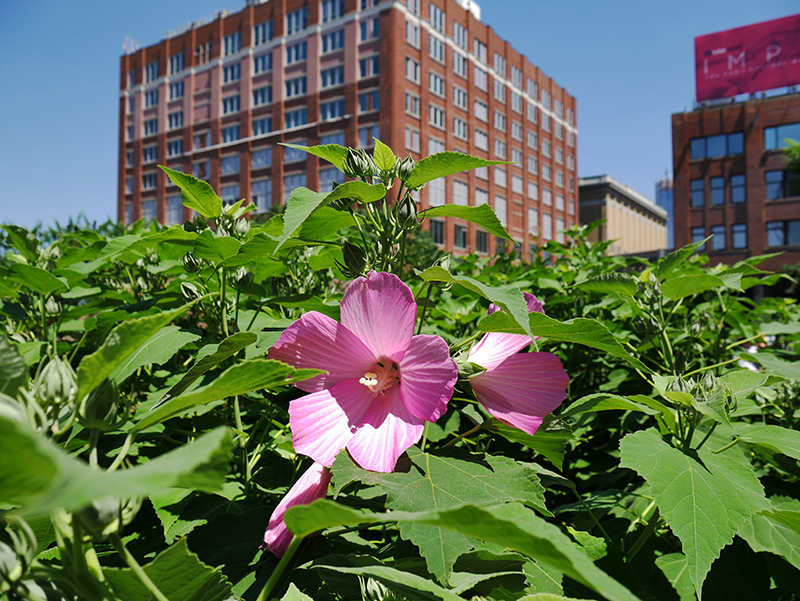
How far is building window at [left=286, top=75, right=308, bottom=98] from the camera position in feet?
123

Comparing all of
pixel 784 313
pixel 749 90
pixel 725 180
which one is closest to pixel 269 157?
pixel 725 180

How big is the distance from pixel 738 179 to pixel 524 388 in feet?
127

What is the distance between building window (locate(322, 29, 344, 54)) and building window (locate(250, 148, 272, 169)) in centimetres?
771

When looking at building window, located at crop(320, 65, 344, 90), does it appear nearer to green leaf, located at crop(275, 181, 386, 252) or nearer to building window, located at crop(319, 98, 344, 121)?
building window, located at crop(319, 98, 344, 121)

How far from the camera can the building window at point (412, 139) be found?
3475 centimetres

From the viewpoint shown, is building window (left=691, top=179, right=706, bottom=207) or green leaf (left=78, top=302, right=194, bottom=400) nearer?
green leaf (left=78, top=302, right=194, bottom=400)

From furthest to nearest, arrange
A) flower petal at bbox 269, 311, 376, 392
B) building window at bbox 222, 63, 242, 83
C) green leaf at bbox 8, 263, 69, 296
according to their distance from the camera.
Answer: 1. building window at bbox 222, 63, 242, 83
2. green leaf at bbox 8, 263, 69, 296
3. flower petal at bbox 269, 311, 376, 392

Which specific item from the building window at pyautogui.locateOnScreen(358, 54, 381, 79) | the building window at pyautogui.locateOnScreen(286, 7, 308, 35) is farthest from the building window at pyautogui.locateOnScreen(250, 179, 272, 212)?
the building window at pyautogui.locateOnScreen(286, 7, 308, 35)

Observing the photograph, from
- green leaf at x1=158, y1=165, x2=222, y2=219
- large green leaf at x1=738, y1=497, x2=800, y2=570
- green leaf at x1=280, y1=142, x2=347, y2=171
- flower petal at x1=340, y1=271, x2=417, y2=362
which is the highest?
green leaf at x1=280, y1=142, x2=347, y2=171

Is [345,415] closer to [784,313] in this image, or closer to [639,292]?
[639,292]

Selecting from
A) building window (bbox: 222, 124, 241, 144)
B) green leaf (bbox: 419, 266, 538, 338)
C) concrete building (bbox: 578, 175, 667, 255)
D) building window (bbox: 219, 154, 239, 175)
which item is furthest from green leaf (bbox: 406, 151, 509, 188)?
concrete building (bbox: 578, 175, 667, 255)

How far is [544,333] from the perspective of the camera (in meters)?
0.86

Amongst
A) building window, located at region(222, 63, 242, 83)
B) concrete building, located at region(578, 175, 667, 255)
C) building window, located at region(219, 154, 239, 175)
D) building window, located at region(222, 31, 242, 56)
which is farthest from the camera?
concrete building, located at region(578, 175, 667, 255)

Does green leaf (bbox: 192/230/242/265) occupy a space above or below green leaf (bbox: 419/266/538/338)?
above
